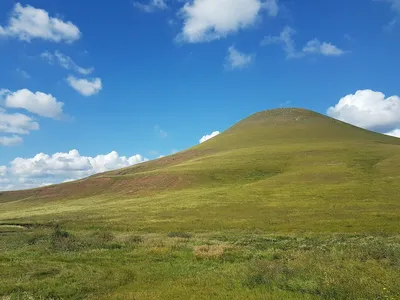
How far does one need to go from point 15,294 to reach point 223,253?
57.7ft

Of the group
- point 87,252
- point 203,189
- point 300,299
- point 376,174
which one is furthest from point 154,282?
point 376,174

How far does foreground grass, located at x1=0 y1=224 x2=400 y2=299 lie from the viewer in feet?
67.8

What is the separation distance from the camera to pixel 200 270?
28281 millimetres

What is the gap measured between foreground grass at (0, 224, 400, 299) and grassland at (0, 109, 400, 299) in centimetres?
10

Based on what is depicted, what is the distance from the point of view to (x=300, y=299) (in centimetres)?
1900

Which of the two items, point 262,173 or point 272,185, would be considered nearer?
point 272,185

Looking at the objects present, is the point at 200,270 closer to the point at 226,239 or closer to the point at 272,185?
the point at 226,239

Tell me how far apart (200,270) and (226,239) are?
1755 cm

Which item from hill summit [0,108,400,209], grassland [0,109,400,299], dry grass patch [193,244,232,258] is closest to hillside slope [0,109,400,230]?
hill summit [0,108,400,209]

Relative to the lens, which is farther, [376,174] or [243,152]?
[243,152]

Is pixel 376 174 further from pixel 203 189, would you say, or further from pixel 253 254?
pixel 253 254

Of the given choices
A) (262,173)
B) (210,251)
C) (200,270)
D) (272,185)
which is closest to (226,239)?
(210,251)

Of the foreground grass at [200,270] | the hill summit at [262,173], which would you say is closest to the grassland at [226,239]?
the foreground grass at [200,270]

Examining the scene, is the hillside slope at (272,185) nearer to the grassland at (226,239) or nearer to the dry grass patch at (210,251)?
the grassland at (226,239)
